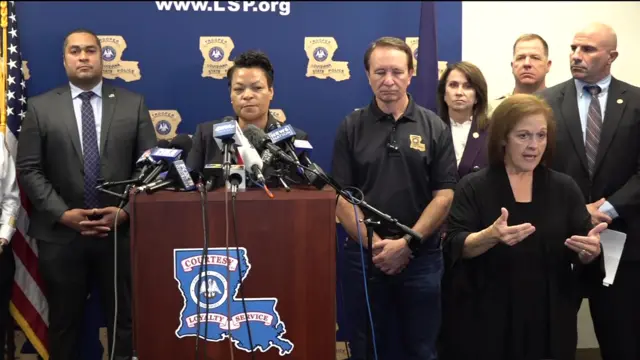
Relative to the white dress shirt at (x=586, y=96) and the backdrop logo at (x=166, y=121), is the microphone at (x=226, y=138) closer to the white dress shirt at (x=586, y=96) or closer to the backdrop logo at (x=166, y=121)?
the white dress shirt at (x=586, y=96)

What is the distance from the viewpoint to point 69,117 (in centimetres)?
320

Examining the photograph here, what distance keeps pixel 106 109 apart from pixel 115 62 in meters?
0.51

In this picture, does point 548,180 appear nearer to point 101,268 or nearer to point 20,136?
point 101,268

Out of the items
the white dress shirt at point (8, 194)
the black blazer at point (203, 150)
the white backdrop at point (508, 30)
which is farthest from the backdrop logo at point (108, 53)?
the white backdrop at point (508, 30)

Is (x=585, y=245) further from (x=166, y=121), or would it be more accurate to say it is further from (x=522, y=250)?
(x=166, y=121)

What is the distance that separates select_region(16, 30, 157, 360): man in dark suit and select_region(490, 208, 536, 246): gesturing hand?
1.88 metres

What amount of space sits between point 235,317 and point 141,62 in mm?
2280

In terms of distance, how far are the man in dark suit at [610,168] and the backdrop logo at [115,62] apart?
7.60 ft

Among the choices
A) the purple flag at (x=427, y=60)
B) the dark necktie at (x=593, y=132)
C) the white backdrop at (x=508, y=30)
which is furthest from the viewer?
the white backdrop at (x=508, y=30)

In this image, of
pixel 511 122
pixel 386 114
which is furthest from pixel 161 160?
pixel 511 122

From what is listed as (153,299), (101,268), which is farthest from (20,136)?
(153,299)

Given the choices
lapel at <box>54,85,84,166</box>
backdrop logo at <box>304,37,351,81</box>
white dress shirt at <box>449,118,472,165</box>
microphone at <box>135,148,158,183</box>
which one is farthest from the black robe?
lapel at <box>54,85,84,166</box>

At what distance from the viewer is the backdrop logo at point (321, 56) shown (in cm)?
371

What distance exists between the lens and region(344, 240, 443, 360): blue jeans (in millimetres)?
2572
